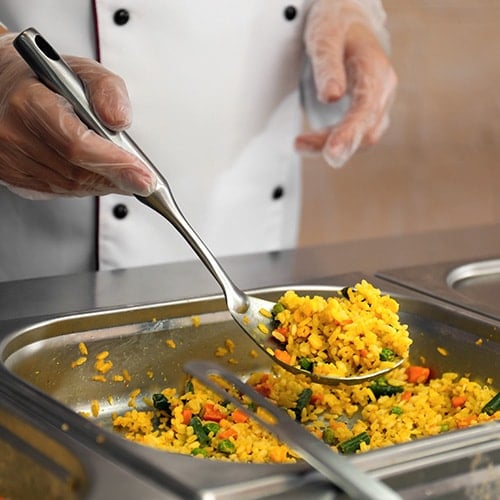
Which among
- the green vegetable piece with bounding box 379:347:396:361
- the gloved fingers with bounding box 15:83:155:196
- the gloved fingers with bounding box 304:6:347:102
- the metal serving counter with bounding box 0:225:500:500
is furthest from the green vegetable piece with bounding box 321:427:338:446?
the gloved fingers with bounding box 304:6:347:102

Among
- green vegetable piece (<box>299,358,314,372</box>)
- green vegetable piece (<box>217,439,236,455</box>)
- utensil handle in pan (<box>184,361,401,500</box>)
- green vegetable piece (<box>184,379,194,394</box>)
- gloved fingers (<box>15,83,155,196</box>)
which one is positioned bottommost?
green vegetable piece (<box>184,379,194,394</box>)

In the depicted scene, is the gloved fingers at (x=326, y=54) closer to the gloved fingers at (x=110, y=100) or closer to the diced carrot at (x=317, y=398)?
the gloved fingers at (x=110, y=100)

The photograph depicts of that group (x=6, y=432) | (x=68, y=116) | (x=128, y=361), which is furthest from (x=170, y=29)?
(x=6, y=432)

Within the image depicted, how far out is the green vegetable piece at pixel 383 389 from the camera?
1091 millimetres

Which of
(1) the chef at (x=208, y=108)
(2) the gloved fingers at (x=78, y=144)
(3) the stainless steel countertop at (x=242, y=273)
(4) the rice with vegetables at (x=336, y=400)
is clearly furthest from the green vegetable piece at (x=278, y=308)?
(1) the chef at (x=208, y=108)

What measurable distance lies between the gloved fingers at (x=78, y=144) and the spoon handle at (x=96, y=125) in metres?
0.01

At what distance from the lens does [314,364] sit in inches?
40.2

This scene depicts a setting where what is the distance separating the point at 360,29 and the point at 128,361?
911 millimetres

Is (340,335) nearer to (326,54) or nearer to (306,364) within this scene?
(306,364)

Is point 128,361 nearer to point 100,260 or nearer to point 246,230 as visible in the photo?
point 100,260

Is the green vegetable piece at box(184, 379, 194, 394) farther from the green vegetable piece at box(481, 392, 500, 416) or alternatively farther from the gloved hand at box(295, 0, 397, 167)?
the gloved hand at box(295, 0, 397, 167)

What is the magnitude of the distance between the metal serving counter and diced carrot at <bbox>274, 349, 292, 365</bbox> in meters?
0.13

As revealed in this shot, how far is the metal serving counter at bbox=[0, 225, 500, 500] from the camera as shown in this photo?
0.67 m

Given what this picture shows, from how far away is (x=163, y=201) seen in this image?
3.38 ft
